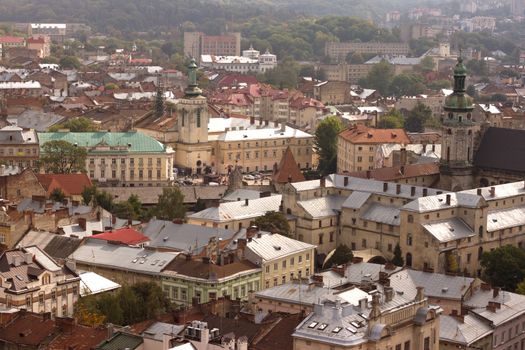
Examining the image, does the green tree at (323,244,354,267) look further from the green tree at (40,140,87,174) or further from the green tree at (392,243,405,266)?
the green tree at (40,140,87,174)

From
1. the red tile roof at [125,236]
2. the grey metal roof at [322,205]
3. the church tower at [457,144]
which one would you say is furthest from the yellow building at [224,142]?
the red tile roof at [125,236]

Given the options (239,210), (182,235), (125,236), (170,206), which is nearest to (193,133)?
(170,206)

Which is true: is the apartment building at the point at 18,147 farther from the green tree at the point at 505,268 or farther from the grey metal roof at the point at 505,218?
the green tree at the point at 505,268

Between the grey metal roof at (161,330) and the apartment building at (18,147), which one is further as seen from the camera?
the apartment building at (18,147)

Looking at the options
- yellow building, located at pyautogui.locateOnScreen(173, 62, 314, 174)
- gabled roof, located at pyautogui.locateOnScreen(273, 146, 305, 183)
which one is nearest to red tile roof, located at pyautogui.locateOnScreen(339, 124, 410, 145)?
yellow building, located at pyautogui.locateOnScreen(173, 62, 314, 174)

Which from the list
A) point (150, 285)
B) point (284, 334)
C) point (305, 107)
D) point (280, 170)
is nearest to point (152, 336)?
point (284, 334)

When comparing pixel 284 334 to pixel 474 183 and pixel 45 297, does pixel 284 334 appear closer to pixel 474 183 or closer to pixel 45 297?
pixel 45 297
